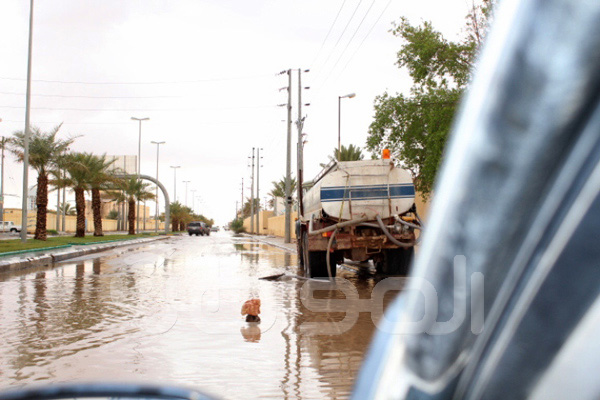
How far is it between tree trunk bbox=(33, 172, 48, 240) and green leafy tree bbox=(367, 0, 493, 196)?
61.1 feet

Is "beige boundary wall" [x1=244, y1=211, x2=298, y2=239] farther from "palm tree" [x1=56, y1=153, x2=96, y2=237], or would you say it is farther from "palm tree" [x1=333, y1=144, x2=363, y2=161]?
"palm tree" [x1=56, y1=153, x2=96, y2=237]

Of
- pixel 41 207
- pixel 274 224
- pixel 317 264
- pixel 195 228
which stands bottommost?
pixel 317 264

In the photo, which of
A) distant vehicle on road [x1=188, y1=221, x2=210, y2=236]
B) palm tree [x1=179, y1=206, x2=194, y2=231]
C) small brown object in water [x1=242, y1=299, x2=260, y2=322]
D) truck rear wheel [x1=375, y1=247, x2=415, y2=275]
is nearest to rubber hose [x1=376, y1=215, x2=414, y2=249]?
truck rear wheel [x1=375, y1=247, x2=415, y2=275]

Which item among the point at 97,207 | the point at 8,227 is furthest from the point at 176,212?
the point at 97,207

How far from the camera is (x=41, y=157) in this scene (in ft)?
108

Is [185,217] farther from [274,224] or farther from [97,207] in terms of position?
[97,207]

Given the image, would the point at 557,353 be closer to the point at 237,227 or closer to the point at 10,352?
the point at 10,352

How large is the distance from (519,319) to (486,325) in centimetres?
4

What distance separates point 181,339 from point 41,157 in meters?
29.6

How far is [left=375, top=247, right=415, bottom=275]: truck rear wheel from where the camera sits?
13133 millimetres

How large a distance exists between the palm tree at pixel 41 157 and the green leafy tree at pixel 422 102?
18526mm

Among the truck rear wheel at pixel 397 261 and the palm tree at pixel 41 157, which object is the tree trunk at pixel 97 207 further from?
the truck rear wheel at pixel 397 261

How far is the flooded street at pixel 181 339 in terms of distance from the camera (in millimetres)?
4770

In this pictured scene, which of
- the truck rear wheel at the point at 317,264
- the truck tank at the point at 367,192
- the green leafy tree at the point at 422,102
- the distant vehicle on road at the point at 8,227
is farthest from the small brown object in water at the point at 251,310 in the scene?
the distant vehicle on road at the point at 8,227
